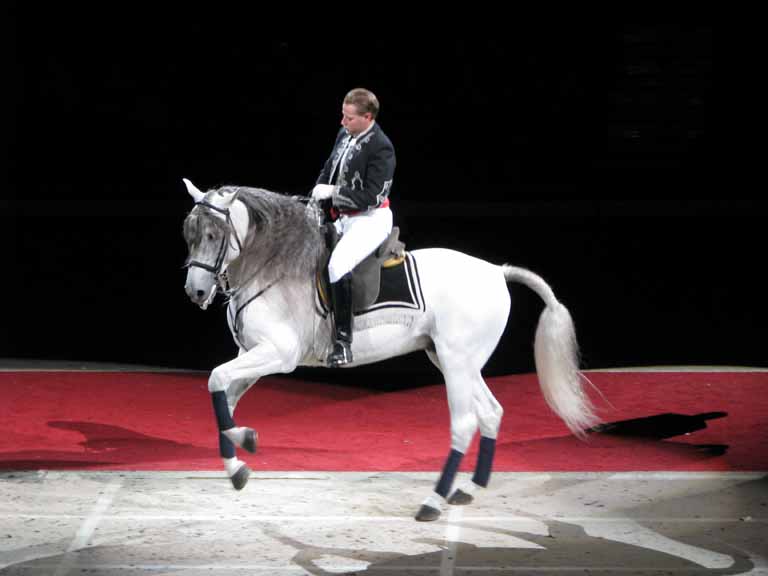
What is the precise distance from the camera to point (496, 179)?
13.9 metres

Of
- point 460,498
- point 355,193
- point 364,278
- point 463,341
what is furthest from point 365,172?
point 460,498

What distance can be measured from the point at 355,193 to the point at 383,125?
811cm

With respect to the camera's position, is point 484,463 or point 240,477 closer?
point 240,477

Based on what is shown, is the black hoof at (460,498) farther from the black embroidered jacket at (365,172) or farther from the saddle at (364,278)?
the black embroidered jacket at (365,172)

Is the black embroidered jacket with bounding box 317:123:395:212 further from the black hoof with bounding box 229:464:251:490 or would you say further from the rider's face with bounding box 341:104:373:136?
the black hoof with bounding box 229:464:251:490

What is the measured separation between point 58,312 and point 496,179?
207 inches

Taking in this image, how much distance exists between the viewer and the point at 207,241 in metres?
5.11

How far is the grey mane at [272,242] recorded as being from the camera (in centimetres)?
534

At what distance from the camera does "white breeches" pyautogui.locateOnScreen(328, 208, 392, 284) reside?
5.39 m

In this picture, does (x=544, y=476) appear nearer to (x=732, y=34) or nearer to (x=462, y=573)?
(x=462, y=573)

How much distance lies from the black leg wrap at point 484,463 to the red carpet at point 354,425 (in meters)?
0.70

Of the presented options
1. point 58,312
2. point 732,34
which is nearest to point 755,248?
point 732,34

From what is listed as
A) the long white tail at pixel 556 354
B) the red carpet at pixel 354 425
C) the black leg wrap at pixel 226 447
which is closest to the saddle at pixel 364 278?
the long white tail at pixel 556 354

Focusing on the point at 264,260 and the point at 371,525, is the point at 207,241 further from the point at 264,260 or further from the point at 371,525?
the point at 371,525
